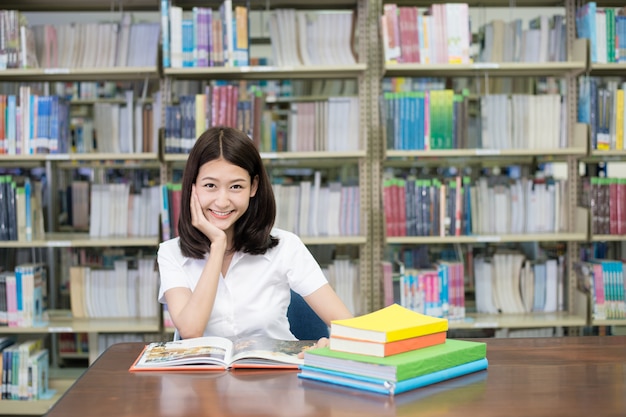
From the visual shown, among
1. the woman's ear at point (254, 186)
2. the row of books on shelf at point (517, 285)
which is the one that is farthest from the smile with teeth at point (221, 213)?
the row of books on shelf at point (517, 285)

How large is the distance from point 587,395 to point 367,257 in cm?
223

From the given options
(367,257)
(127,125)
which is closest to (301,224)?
(367,257)

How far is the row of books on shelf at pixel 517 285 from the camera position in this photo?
3650 mm

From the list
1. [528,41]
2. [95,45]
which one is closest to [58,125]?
[95,45]

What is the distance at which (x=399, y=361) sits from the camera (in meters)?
1.33

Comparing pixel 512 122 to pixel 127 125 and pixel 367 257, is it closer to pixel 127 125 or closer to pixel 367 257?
pixel 367 257

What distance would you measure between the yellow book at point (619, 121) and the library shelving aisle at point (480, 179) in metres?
0.18

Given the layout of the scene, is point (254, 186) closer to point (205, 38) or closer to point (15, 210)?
point (205, 38)

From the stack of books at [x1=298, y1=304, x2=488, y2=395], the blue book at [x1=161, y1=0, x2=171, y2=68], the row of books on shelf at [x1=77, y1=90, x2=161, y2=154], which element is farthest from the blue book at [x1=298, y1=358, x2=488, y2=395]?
the row of books on shelf at [x1=77, y1=90, x2=161, y2=154]

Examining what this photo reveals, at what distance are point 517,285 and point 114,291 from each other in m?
1.98

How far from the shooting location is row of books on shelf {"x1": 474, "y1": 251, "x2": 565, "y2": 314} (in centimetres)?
365

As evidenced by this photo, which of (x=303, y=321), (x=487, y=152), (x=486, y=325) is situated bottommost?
(x=486, y=325)

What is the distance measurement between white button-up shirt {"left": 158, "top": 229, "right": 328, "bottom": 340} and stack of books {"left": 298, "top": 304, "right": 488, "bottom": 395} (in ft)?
1.93

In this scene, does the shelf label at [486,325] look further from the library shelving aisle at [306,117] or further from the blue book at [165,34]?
the blue book at [165,34]
